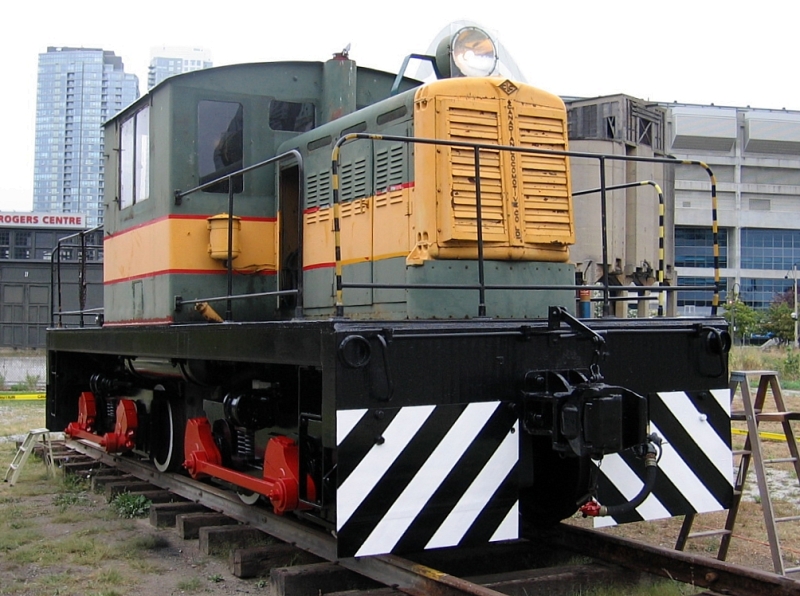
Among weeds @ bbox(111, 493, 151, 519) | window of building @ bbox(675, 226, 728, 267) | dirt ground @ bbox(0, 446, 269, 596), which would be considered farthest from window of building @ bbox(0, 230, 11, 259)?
window of building @ bbox(675, 226, 728, 267)

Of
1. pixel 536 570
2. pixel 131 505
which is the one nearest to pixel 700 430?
pixel 536 570

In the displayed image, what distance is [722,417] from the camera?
4.80 meters

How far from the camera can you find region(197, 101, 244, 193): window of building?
6238mm

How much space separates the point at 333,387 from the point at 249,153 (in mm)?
3014

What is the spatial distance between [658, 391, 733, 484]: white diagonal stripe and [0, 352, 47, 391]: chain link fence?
52.8ft

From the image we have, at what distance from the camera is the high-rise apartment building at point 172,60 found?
64.4m

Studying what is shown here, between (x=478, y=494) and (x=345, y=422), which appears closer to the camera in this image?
(x=345, y=422)

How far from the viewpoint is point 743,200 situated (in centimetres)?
5856

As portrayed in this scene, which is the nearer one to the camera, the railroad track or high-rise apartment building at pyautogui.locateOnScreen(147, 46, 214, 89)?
the railroad track

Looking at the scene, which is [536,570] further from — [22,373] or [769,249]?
[769,249]

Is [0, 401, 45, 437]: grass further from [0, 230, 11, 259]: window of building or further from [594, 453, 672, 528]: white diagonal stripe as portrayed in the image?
[0, 230, 11, 259]: window of building

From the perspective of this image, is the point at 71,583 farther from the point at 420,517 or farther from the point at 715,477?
the point at 715,477

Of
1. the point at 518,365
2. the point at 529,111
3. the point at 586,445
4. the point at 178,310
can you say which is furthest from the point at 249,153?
the point at 586,445

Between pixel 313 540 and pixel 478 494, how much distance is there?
3.52 feet
